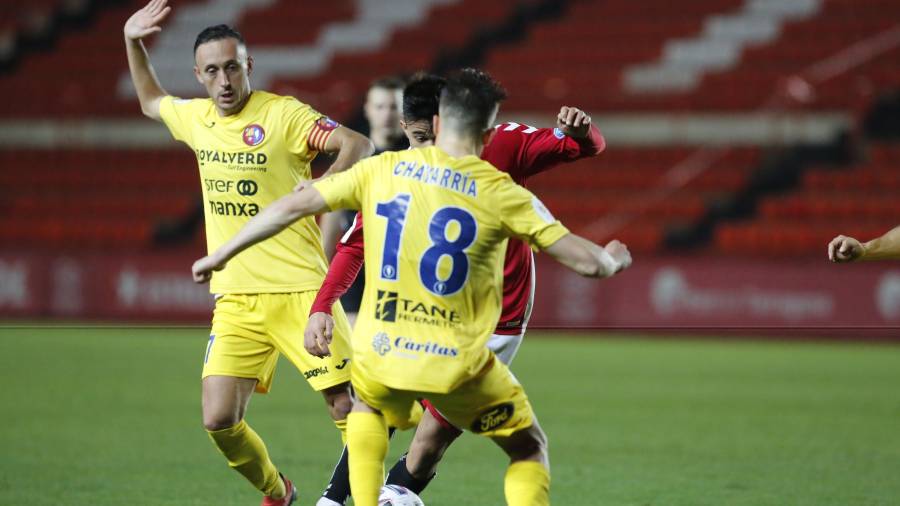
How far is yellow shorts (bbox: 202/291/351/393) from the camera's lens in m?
5.97

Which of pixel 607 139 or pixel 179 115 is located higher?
pixel 179 115

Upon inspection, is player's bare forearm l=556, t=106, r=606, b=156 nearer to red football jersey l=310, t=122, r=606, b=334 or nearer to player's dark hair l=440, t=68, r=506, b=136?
red football jersey l=310, t=122, r=606, b=334

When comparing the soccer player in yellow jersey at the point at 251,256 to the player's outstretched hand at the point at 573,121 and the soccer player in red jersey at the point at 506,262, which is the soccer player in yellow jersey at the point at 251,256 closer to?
the soccer player in red jersey at the point at 506,262

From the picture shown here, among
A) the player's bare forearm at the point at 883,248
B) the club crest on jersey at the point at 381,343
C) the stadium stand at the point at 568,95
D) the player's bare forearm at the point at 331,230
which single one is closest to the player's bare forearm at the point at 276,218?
the club crest on jersey at the point at 381,343

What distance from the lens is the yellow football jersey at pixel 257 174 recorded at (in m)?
6.04

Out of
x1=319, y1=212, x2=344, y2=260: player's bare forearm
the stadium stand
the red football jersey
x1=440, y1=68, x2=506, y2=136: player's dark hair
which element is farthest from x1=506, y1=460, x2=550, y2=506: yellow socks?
the stadium stand

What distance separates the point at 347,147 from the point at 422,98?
2.04 ft

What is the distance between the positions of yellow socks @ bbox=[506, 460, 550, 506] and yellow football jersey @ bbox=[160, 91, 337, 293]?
1.75m

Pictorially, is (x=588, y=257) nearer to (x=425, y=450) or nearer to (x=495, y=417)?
(x=495, y=417)

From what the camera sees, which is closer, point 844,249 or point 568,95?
point 844,249

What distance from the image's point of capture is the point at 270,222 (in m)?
4.63

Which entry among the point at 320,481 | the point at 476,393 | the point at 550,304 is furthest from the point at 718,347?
the point at 476,393

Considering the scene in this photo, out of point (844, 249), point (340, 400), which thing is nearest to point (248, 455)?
point (340, 400)

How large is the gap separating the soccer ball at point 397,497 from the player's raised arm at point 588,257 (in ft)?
6.10
